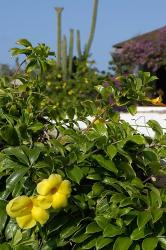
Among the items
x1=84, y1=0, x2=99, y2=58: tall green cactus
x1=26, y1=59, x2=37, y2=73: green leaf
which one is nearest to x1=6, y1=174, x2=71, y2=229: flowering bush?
x1=26, y1=59, x2=37, y2=73: green leaf

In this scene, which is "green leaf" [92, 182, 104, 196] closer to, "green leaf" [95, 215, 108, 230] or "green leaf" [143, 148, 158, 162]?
"green leaf" [95, 215, 108, 230]

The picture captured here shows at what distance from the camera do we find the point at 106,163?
163 centimetres

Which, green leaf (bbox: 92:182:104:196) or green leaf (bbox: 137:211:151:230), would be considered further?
green leaf (bbox: 92:182:104:196)

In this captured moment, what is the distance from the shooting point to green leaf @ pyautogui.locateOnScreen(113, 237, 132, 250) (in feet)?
5.00

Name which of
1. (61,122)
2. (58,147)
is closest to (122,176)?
(58,147)

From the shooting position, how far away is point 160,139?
1824 millimetres

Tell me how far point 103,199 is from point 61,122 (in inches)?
Result: 19.0

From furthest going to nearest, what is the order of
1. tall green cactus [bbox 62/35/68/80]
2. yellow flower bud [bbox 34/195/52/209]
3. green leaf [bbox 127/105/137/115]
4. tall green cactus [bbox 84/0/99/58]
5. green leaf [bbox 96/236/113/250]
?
1. tall green cactus [bbox 84/0/99/58]
2. tall green cactus [bbox 62/35/68/80]
3. green leaf [bbox 127/105/137/115]
4. green leaf [bbox 96/236/113/250]
5. yellow flower bud [bbox 34/195/52/209]

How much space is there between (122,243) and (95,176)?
20cm

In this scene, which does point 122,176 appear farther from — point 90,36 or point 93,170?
point 90,36

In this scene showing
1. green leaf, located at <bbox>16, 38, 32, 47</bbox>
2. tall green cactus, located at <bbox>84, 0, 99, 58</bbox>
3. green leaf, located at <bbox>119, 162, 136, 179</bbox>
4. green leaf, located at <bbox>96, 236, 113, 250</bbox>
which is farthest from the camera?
tall green cactus, located at <bbox>84, 0, 99, 58</bbox>

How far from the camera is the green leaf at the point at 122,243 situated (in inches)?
60.0

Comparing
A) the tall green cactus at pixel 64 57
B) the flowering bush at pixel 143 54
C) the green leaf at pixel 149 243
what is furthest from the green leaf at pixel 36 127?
the flowering bush at pixel 143 54

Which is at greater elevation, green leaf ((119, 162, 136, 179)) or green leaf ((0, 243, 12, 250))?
green leaf ((119, 162, 136, 179))
